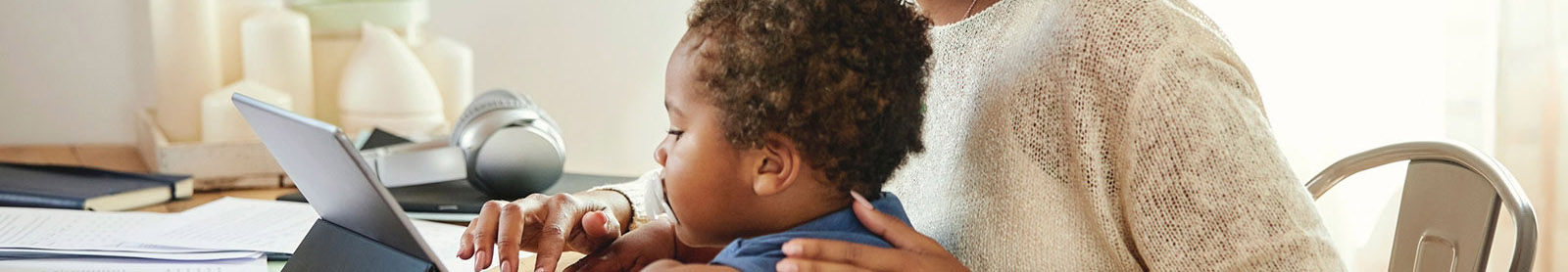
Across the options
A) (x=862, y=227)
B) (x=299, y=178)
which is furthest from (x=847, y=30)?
(x=299, y=178)

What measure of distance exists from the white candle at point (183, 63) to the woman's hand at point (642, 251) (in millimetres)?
999

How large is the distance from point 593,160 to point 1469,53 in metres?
1.34

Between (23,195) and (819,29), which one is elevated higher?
(819,29)

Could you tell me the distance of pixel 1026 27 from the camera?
33.4 inches

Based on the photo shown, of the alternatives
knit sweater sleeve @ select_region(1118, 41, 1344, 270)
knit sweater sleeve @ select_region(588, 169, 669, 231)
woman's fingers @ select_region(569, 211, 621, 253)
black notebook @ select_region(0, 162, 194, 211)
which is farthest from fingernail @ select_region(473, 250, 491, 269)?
black notebook @ select_region(0, 162, 194, 211)

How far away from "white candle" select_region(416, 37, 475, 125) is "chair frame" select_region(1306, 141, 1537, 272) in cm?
109

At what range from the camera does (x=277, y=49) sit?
5.49 ft

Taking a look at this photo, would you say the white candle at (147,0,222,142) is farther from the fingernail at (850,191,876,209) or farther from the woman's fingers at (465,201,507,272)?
the fingernail at (850,191,876,209)

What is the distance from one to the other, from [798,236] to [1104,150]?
0.64 ft

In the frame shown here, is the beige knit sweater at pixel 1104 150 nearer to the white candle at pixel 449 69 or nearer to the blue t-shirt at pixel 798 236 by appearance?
the blue t-shirt at pixel 798 236

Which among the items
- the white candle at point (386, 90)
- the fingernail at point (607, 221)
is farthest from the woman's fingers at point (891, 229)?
the white candle at point (386, 90)

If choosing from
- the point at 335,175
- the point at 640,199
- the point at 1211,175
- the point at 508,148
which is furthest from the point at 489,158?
the point at 1211,175

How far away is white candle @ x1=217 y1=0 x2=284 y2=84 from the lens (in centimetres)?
171

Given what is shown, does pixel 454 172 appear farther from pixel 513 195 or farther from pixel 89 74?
pixel 89 74
